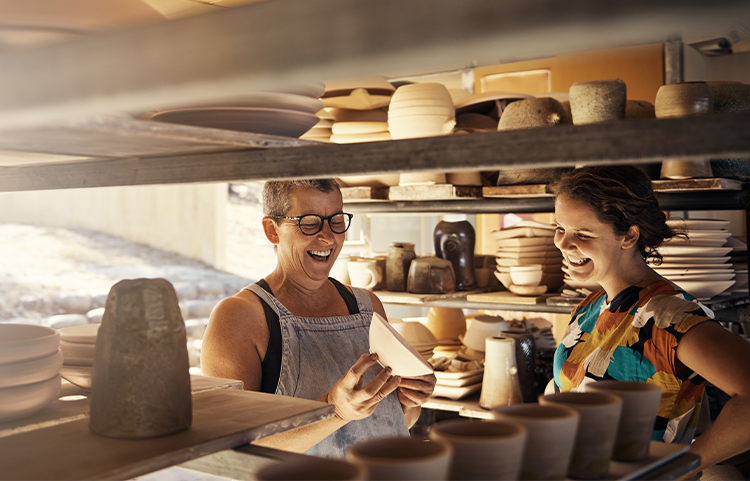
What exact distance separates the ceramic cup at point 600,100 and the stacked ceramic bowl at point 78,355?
1797mm

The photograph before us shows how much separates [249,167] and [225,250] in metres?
13.0

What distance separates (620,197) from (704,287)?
795 mm

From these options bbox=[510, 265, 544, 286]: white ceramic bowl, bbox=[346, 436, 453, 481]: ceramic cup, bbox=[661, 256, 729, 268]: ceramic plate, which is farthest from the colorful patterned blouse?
bbox=[346, 436, 453, 481]: ceramic cup

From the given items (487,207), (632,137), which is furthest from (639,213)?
(632,137)

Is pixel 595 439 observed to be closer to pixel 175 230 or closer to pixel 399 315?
pixel 399 315

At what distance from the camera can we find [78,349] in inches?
42.5

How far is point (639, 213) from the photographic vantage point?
2021mm

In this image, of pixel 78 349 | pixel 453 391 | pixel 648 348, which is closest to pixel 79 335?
pixel 78 349

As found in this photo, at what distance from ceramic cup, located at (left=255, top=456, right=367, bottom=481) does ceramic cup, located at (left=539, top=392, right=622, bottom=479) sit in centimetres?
32

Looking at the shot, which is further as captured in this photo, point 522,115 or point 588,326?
point 522,115

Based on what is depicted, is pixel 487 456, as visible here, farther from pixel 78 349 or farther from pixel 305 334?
pixel 305 334

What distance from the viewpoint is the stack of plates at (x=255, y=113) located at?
84cm

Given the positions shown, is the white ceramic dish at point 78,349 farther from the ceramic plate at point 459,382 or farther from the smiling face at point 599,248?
the ceramic plate at point 459,382

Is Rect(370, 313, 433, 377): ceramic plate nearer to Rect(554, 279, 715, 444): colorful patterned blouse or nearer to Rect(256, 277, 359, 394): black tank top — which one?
Rect(256, 277, 359, 394): black tank top
